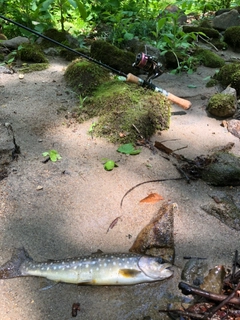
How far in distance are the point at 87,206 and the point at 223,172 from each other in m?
1.51

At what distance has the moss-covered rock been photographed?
4628 mm

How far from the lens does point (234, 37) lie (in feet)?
25.5

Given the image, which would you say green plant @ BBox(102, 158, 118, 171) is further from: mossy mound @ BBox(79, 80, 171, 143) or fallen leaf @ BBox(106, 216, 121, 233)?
fallen leaf @ BBox(106, 216, 121, 233)

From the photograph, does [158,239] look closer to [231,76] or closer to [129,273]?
[129,273]

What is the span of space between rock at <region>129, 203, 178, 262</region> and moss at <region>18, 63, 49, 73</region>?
4105mm

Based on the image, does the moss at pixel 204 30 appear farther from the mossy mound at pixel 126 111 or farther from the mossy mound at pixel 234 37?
the mossy mound at pixel 126 111

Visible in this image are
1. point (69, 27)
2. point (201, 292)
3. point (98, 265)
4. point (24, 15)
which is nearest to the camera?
point (201, 292)

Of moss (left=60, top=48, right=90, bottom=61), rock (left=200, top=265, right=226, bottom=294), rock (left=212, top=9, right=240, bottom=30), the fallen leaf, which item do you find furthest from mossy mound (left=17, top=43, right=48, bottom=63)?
rock (left=212, top=9, right=240, bottom=30)

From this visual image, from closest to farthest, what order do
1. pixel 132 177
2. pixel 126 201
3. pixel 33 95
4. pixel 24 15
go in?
1. pixel 126 201
2. pixel 132 177
3. pixel 33 95
4. pixel 24 15

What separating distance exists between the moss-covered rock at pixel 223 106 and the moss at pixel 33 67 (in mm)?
3162

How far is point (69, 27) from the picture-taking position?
326 inches

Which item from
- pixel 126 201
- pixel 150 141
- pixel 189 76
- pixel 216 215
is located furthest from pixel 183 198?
pixel 189 76

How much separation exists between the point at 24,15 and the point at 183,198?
620cm

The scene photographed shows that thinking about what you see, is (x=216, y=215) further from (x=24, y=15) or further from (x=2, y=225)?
(x=24, y=15)
